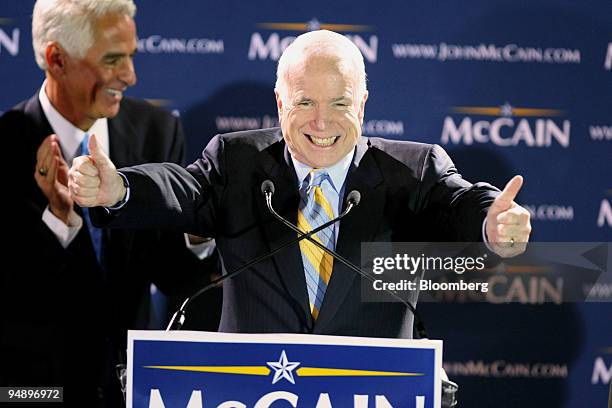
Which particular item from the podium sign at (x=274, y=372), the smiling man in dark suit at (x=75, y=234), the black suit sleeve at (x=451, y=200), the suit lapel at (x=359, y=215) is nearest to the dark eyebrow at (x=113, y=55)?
the smiling man in dark suit at (x=75, y=234)

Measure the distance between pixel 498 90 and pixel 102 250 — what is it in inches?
58.1

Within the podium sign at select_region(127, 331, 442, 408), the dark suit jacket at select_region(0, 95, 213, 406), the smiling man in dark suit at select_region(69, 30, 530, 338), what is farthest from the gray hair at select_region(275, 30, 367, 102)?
the podium sign at select_region(127, 331, 442, 408)

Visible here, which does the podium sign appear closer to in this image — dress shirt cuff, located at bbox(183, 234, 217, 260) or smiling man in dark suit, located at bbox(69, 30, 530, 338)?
smiling man in dark suit, located at bbox(69, 30, 530, 338)

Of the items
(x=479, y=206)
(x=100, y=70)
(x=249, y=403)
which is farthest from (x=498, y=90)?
(x=249, y=403)

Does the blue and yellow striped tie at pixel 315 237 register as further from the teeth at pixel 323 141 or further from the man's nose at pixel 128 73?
the man's nose at pixel 128 73

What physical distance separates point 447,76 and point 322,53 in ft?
2.48

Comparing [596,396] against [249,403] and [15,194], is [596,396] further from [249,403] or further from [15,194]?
[15,194]

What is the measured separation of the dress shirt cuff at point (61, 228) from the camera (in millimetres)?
2789

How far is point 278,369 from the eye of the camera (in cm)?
183

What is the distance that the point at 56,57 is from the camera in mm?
2766

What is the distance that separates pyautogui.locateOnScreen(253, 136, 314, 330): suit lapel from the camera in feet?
7.52

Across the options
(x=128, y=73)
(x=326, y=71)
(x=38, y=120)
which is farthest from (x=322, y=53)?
(x=38, y=120)

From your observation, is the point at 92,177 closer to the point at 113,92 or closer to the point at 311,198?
the point at 311,198

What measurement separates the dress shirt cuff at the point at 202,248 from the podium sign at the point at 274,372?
3.21ft
